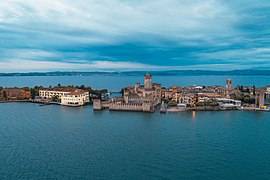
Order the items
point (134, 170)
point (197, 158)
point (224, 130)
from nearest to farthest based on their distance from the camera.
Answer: point (134, 170) → point (197, 158) → point (224, 130)

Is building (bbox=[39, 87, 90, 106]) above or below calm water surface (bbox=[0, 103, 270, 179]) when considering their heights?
above

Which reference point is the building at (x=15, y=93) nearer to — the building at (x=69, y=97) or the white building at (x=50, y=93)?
the white building at (x=50, y=93)

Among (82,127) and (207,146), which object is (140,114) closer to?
(82,127)

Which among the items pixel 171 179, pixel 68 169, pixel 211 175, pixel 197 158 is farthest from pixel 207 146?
pixel 68 169

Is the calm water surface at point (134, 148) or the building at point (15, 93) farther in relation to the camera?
the building at point (15, 93)

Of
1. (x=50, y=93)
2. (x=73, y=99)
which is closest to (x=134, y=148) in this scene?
(x=73, y=99)

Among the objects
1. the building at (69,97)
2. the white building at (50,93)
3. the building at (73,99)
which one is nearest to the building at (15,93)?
the white building at (50,93)

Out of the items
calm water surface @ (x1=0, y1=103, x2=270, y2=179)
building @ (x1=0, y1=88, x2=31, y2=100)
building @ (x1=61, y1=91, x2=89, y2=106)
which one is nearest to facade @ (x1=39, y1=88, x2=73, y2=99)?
building @ (x1=0, y1=88, x2=31, y2=100)

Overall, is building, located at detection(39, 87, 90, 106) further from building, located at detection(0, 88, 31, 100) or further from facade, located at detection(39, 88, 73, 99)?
building, located at detection(0, 88, 31, 100)
